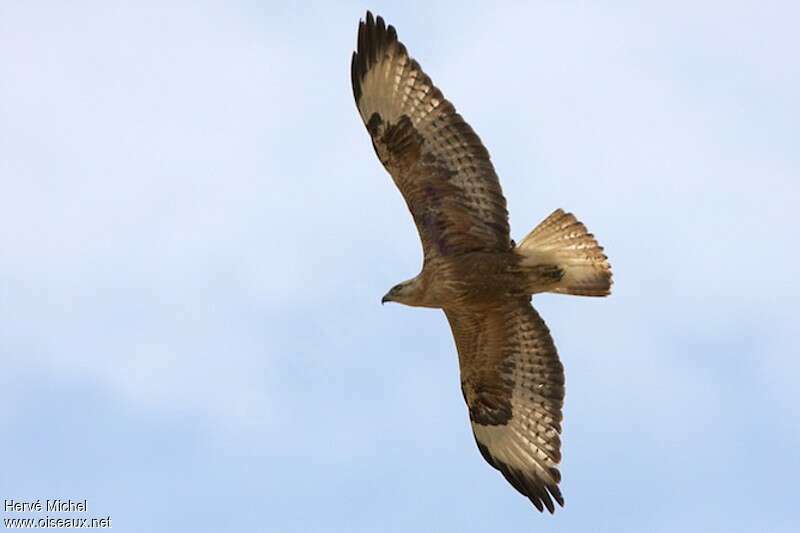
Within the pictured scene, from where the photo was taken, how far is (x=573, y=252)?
13.4 m

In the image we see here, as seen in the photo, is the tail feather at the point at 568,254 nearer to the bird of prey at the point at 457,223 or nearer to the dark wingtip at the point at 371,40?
the bird of prey at the point at 457,223

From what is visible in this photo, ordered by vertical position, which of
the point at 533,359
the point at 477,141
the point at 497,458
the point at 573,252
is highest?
the point at 477,141

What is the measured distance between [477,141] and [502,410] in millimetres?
2656

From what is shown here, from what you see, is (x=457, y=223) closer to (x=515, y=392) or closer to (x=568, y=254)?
(x=568, y=254)

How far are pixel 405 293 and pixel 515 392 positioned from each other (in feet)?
5.10

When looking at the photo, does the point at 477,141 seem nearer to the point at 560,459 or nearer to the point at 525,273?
the point at 525,273


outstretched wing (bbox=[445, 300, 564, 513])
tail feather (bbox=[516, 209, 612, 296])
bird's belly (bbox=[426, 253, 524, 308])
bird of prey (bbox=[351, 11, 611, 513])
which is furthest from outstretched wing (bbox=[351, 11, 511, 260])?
outstretched wing (bbox=[445, 300, 564, 513])

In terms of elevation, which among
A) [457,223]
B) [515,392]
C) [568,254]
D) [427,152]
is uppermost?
[427,152]

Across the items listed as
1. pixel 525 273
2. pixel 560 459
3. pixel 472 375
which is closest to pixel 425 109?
pixel 525 273

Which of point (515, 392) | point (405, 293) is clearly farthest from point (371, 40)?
point (515, 392)

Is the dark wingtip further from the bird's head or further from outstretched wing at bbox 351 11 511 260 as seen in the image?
the bird's head

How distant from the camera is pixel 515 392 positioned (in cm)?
1416

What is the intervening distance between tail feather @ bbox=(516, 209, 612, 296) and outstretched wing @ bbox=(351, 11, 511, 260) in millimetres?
273

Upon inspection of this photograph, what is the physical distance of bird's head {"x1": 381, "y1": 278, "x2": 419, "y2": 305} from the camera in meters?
13.5
